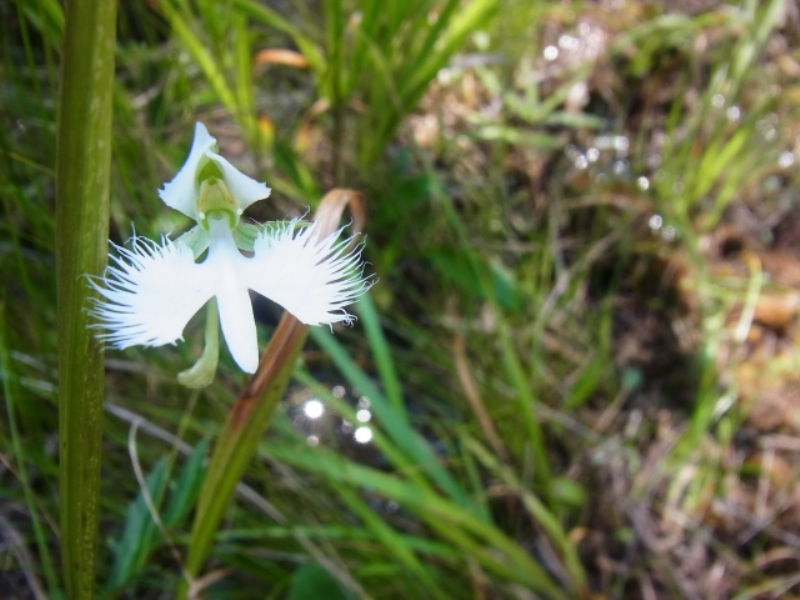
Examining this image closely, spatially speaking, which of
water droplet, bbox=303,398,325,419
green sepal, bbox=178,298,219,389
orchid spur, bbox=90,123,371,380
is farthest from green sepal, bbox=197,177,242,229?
water droplet, bbox=303,398,325,419

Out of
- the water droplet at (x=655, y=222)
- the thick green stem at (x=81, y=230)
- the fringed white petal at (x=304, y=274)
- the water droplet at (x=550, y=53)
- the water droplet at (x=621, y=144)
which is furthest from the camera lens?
the water droplet at (x=550, y=53)

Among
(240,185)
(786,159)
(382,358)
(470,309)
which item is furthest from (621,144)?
(240,185)

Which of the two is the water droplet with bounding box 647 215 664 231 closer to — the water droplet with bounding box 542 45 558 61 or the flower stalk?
the water droplet with bounding box 542 45 558 61

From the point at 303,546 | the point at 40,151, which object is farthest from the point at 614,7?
the point at 303,546

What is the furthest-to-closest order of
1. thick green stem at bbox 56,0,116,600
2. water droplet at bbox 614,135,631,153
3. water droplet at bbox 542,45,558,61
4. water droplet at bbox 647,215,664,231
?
water droplet at bbox 542,45,558,61 < water droplet at bbox 614,135,631,153 < water droplet at bbox 647,215,664,231 < thick green stem at bbox 56,0,116,600

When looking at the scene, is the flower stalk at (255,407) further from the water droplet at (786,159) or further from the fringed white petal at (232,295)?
the water droplet at (786,159)

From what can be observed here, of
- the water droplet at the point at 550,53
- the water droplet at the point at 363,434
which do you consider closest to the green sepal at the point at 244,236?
the water droplet at the point at 363,434
